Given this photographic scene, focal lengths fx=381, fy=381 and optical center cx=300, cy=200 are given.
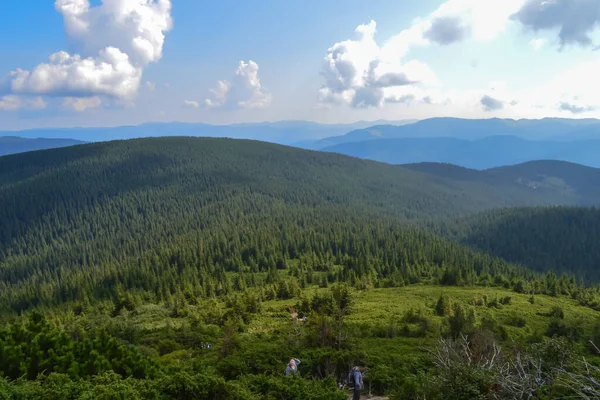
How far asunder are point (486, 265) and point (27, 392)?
6579 inches

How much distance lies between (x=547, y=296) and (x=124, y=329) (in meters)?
106

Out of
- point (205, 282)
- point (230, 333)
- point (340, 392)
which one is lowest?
point (205, 282)

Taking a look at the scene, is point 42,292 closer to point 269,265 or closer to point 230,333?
point 269,265

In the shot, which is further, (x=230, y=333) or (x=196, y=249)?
(x=196, y=249)

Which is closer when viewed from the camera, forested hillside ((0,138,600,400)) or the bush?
forested hillside ((0,138,600,400))

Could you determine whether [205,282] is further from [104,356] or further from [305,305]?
[104,356]

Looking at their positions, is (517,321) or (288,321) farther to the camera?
(288,321)

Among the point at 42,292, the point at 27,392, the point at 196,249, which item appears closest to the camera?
the point at 27,392

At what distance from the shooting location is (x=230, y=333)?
44.6m

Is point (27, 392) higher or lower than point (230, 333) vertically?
higher

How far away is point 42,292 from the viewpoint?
15038cm

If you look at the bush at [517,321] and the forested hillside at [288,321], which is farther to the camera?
the bush at [517,321]

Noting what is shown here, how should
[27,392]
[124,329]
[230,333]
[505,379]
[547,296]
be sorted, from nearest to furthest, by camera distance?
[505,379], [27,392], [230,333], [124,329], [547,296]

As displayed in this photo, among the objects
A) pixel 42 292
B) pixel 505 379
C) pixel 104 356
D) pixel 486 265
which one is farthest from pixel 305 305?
pixel 42 292
